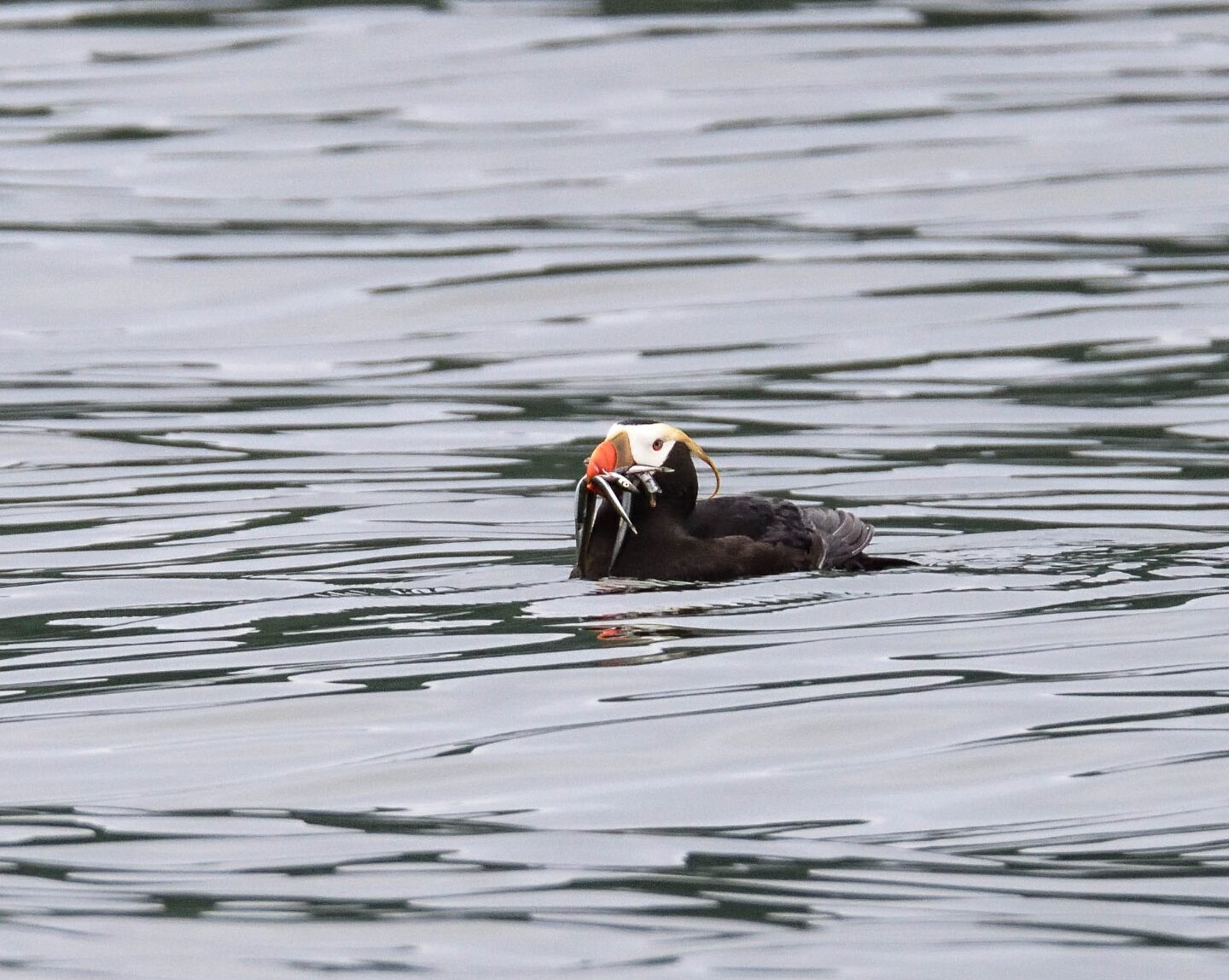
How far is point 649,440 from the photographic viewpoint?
10164 mm

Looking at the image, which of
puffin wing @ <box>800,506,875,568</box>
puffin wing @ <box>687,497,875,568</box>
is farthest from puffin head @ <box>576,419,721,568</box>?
puffin wing @ <box>800,506,875,568</box>

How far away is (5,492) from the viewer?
13742 mm

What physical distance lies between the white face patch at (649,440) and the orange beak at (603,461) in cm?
6

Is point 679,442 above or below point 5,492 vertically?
above

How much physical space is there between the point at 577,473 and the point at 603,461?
3.92 m

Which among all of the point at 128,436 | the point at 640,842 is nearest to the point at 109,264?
the point at 128,436

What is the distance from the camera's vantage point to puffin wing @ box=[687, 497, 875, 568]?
10.1 m

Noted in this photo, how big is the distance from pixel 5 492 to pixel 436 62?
1492 centimetres

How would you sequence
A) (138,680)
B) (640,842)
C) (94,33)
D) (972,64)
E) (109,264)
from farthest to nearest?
(94,33) → (972,64) → (109,264) → (138,680) → (640,842)

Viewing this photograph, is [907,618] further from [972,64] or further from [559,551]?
[972,64]

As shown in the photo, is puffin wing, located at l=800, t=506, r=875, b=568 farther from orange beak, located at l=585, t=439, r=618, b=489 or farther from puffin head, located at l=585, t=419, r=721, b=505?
orange beak, located at l=585, t=439, r=618, b=489

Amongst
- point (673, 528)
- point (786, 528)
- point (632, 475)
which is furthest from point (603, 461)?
point (786, 528)

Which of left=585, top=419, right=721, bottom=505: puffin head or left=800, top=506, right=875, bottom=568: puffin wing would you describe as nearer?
left=585, top=419, right=721, bottom=505: puffin head

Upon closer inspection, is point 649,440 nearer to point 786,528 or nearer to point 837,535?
point 786,528
